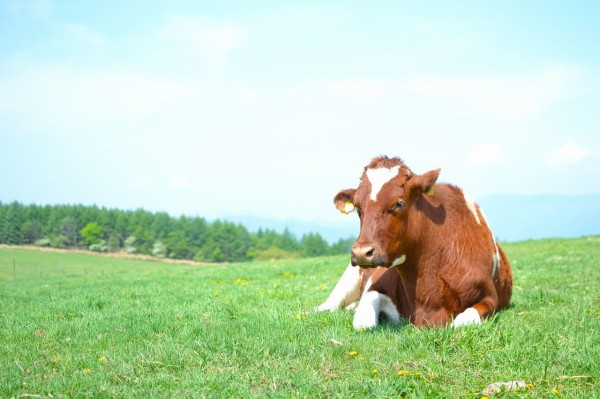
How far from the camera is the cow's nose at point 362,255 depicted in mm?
6586

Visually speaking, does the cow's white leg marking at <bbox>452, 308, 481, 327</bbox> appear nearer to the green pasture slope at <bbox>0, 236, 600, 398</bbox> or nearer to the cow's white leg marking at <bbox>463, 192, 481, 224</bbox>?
the green pasture slope at <bbox>0, 236, 600, 398</bbox>

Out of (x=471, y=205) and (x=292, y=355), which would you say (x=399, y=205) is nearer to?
(x=471, y=205)

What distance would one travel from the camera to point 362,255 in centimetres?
659

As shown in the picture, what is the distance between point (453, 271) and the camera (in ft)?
25.8

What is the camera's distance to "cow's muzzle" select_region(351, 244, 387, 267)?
6.59m

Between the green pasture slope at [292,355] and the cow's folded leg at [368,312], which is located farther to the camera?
the cow's folded leg at [368,312]

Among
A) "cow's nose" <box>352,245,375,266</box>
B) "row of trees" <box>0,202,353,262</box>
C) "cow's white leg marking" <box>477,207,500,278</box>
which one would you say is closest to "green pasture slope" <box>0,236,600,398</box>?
"cow's white leg marking" <box>477,207,500,278</box>

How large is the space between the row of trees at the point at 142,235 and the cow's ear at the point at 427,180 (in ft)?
378

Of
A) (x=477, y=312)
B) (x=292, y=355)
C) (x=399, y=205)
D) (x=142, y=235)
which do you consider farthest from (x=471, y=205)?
(x=142, y=235)

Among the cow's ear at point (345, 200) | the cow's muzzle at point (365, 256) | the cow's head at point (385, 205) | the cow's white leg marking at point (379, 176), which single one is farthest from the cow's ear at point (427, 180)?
the cow's muzzle at point (365, 256)

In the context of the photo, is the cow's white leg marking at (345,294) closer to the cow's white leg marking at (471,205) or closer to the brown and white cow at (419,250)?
the brown and white cow at (419,250)

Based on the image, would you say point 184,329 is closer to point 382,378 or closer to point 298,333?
point 298,333

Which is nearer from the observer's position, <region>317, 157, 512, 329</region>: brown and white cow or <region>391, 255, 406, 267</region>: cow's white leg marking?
<region>317, 157, 512, 329</region>: brown and white cow

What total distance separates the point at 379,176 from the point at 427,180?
73cm
